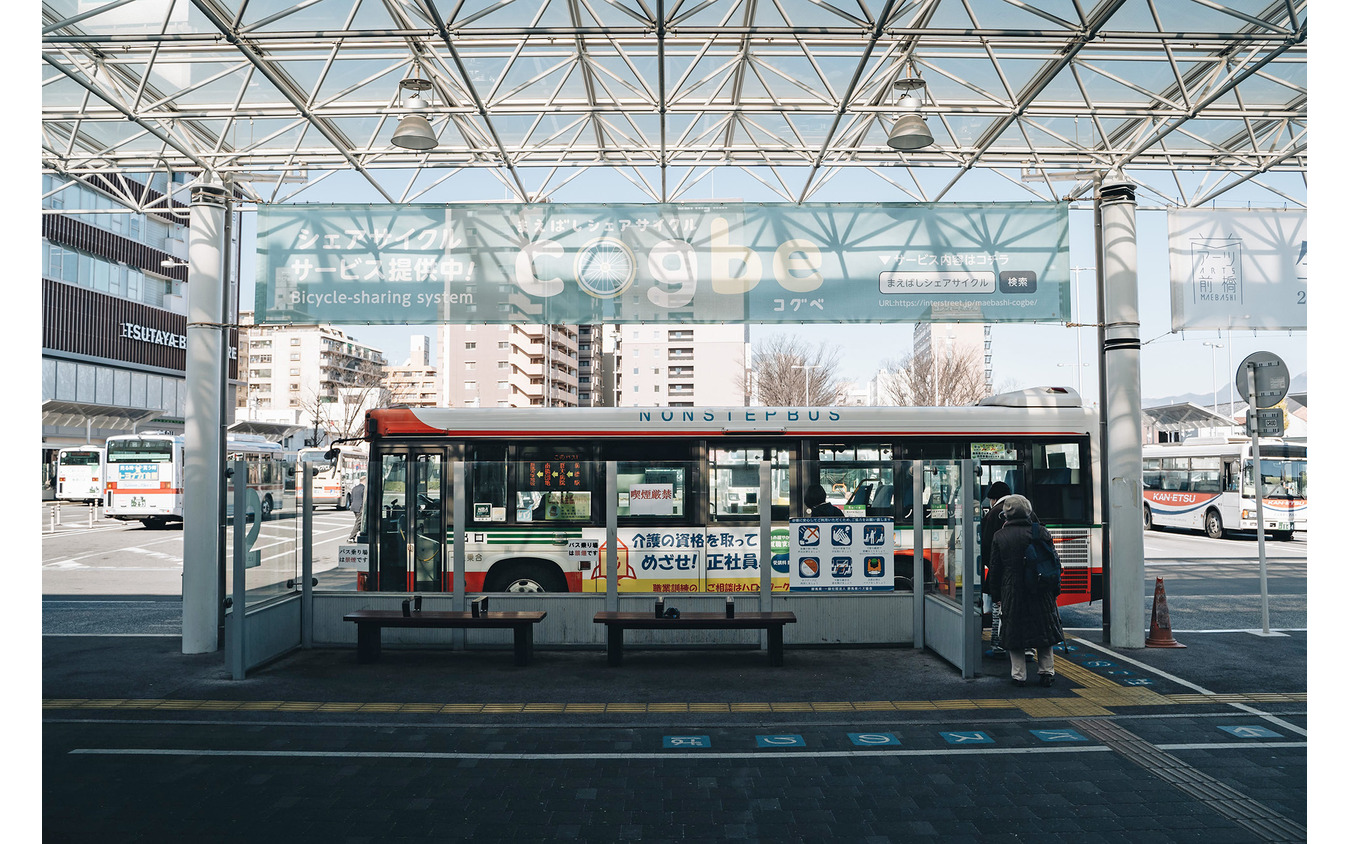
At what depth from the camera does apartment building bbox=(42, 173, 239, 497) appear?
135ft

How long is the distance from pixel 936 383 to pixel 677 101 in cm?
3893

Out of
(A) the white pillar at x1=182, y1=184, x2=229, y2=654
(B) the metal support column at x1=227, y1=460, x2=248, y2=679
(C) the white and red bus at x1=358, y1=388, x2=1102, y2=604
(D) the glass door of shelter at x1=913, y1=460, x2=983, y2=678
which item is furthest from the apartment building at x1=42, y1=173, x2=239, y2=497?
(D) the glass door of shelter at x1=913, y1=460, x2=983, y2=678

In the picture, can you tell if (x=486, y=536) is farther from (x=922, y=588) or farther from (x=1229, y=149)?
(x=1229, y=149)

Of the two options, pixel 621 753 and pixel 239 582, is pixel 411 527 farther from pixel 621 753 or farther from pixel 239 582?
pixel 621 753

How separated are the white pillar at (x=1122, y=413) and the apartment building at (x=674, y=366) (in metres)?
86.7

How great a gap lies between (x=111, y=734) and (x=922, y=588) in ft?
26.1

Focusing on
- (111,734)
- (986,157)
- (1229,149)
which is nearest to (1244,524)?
(1229,149)

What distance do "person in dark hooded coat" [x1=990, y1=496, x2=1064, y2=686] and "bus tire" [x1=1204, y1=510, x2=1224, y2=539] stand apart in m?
21.0

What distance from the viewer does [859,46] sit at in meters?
10.1

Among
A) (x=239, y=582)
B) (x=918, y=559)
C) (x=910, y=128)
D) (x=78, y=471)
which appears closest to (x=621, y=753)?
(x=239, y=582)

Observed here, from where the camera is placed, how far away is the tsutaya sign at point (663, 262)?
10.6 metres

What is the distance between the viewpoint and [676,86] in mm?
11000

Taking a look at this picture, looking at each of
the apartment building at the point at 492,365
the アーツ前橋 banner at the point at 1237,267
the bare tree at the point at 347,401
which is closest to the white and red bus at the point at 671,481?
the アーツ前橋 banner at the point at 1237,267

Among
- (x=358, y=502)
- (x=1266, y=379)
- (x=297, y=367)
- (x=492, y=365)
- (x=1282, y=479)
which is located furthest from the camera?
(x=297, y=367)
